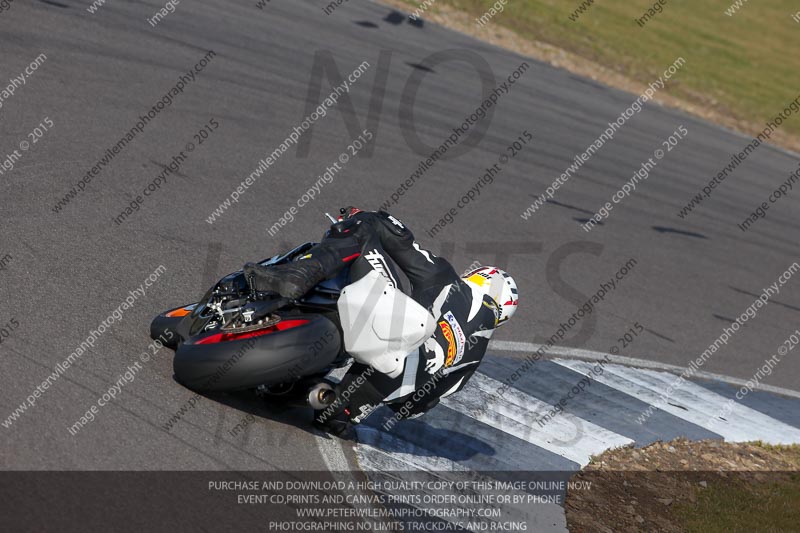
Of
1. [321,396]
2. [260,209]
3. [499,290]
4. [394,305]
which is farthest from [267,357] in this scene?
A: [260,209]

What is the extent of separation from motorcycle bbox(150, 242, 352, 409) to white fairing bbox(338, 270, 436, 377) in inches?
4.8

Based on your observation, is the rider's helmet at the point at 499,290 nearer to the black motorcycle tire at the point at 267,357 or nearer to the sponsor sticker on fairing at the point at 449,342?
the sponsor sticker on fairing at the point at 449,342

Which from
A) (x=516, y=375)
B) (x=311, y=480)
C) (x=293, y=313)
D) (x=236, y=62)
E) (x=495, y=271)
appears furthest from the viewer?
(x=236, y=62)

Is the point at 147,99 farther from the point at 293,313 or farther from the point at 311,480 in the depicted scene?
the point at 311,480

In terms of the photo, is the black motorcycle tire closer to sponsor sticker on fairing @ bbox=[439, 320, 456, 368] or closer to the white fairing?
the white fairing

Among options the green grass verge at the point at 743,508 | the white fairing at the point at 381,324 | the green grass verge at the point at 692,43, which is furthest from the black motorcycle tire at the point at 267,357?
the green grass verge at the point at 692,43

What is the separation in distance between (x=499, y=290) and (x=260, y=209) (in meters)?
3.45

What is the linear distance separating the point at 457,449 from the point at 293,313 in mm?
1509

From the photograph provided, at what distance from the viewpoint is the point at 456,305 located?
5.85m

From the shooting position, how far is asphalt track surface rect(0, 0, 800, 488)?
5.23m

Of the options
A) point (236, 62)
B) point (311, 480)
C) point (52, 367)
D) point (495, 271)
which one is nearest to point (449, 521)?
point (311, 480)

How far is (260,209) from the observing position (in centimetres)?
890

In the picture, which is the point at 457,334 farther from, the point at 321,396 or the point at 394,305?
the point at 321,396

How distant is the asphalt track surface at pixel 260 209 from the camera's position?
5.23 m
